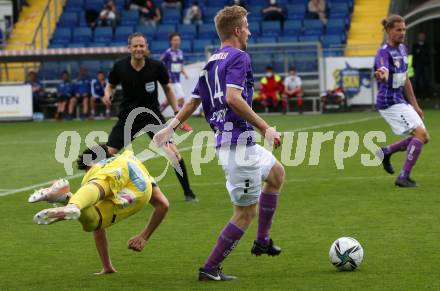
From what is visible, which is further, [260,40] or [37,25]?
[37,25]

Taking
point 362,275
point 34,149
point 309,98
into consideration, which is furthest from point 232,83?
point 309,98

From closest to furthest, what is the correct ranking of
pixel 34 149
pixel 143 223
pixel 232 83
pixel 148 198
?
pixel 232 83 < pixel 148 198 < pixel 143 223 < pixel 34 149

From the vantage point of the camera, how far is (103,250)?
8.30 meters

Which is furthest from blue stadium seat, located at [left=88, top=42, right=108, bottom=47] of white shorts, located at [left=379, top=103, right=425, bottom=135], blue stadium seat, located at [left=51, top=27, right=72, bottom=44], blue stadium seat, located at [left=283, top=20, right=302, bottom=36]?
white shorts, located at [left=379, top=103, right=425, bottom=135]

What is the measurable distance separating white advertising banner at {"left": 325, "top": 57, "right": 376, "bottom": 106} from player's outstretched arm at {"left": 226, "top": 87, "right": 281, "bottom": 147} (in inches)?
943

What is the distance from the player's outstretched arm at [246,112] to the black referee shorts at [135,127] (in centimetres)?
492

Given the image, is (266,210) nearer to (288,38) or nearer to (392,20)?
(392,20)

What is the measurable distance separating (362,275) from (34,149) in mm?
14195

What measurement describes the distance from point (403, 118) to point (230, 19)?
6317mm

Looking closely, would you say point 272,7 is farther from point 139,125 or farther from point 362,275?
point 362,275

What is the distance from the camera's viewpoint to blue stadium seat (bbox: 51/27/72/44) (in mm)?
37344

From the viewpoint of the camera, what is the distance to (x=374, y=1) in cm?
3656

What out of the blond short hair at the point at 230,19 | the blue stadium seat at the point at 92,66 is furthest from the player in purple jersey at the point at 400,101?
the blue stadium seat at the point at 92,66

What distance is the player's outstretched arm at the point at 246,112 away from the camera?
7559 mm
